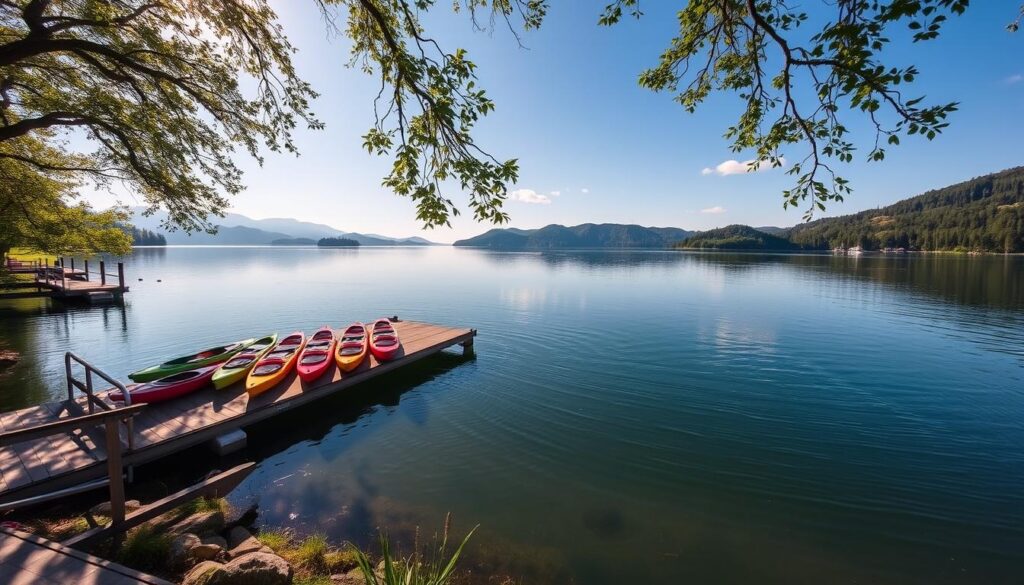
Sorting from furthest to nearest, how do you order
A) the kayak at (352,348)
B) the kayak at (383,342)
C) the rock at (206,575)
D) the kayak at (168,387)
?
the kayak at (383,342), the kayak at (352,348), the kayak at (168,387), the rock at (206,575)

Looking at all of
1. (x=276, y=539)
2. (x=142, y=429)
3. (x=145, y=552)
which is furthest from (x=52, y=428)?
(x=142, y=429)

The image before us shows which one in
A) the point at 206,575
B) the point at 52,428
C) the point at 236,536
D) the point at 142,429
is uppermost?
the point at 52,428

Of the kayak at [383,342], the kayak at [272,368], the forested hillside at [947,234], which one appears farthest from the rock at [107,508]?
the forested hillside at [947,234]

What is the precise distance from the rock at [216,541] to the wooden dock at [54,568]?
5.31 ft

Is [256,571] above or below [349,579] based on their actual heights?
above

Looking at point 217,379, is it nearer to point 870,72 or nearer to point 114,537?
point 114,537

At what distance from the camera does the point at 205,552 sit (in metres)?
5.48

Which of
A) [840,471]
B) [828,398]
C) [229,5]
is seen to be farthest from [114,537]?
[828,398]

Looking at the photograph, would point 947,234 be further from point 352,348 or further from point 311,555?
point 311,555

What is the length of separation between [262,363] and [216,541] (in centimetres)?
691

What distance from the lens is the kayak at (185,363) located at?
1102cm

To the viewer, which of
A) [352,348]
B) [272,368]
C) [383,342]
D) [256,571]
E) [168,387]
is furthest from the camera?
[383,342]

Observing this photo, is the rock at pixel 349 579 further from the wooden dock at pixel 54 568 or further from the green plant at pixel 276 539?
the wooden dock at pixel 54 568

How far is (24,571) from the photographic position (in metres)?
4.20
